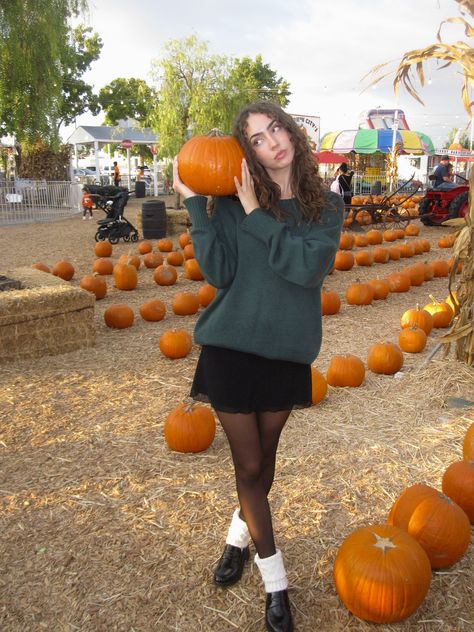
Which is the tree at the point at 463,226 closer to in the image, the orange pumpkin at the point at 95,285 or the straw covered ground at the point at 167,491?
the straw covered ground at the point at 167,491

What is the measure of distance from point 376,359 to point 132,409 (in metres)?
2.20

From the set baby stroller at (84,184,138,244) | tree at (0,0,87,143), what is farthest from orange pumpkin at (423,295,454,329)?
tree at (0,0,87,143)

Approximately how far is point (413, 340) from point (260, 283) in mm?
3821

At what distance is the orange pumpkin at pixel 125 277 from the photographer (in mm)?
8242

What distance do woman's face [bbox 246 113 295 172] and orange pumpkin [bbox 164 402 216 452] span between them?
6.54 ft

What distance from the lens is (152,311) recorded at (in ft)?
21.9

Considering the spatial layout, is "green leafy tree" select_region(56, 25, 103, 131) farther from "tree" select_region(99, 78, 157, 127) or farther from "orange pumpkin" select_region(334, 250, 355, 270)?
"orange pumpkin" select_region(334, 250, 355, 270)

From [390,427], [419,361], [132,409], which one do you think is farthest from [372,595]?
[419,361]

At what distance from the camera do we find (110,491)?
3.20 metres

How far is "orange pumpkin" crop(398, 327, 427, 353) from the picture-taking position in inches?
214

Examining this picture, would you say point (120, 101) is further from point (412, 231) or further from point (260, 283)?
point (260, 283)

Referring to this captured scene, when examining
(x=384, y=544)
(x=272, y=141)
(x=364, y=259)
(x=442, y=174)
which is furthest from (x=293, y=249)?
(x=442, y=174)

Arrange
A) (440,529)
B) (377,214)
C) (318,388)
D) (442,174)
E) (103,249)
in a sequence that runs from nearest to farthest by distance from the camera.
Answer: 1. (440,529)
2. (318,388)
3. (103,249)
4. (377,214)
5. (442,174)

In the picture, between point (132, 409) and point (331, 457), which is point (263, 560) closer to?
point (331, 457)
